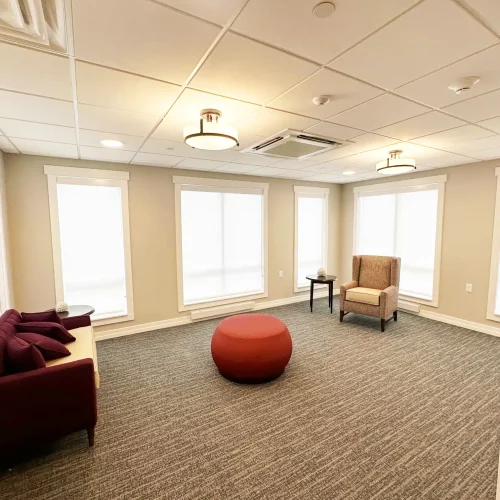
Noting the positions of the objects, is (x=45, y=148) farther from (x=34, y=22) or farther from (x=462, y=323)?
(x=462, y=323)

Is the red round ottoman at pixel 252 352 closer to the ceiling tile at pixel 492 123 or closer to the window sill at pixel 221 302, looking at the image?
the window sill at pixel 221 302

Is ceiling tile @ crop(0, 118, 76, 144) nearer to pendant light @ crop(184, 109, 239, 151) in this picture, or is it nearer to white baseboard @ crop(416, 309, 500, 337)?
pendant light @ crop(184, 109, 239, 151)

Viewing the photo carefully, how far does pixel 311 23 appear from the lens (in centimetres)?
129

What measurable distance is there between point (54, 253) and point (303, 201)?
4332mm

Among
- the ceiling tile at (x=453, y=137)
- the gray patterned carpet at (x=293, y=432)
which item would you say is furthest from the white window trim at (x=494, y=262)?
the ceiling tile at (x=453, y=137)

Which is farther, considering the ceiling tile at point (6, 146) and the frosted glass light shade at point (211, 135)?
the ceiling tile at point (6, 146)

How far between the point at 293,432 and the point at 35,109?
315 cm

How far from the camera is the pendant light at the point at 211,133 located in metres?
2.19

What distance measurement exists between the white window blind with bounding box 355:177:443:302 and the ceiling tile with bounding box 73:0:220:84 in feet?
14.8

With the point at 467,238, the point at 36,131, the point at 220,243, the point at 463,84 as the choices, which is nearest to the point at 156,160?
the point at 36,131

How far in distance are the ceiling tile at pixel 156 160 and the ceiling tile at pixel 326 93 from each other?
Result: 1.99m

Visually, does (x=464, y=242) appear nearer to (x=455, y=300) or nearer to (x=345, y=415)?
(x=455, y=300)

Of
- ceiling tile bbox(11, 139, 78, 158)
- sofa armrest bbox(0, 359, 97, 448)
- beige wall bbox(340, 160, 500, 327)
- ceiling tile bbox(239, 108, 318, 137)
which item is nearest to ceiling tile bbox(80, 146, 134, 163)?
ceiling tile bbox(11, 139, 78, 158)

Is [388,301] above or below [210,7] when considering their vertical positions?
below
